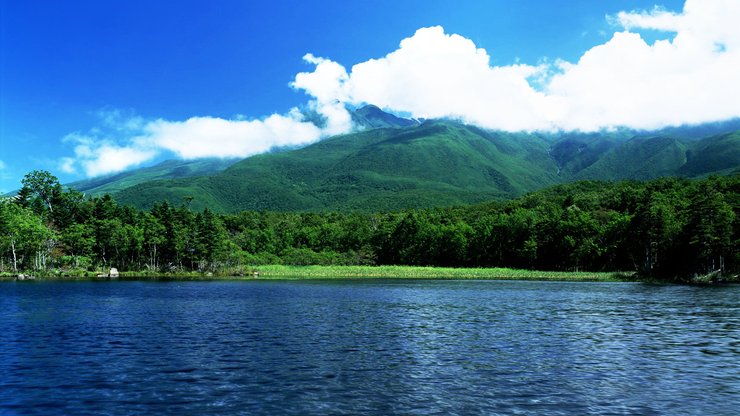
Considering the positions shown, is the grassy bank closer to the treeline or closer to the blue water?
the treeline

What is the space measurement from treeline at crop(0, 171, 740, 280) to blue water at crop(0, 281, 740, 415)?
60.1 m

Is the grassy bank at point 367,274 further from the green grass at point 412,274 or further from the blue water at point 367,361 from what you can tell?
the blue water at point 367,361

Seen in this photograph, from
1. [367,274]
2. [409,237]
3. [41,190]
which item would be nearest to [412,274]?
[367,274]

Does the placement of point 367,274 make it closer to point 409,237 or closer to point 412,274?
point 412,274

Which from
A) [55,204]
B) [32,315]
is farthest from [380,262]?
[32,315]

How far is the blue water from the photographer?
18.2 m

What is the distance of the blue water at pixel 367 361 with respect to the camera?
18.2 m

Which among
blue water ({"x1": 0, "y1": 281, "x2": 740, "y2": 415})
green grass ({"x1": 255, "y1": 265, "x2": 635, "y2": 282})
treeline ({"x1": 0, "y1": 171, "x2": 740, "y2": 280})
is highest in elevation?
treeline ({"x1": 0, "y1": 171, "x2": 740, "y2": 280})

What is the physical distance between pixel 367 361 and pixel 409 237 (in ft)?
487

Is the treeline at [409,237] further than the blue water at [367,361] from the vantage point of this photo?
Yes

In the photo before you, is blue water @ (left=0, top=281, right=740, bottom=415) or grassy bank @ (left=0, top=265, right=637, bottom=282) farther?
grassy bank @ (left=0, top=265, right=637, bottom=282)

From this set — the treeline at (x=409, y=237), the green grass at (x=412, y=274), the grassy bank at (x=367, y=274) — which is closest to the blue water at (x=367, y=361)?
the treeline at (x=409, y=237)

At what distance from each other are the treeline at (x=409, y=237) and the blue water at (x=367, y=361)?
6011 centimetres

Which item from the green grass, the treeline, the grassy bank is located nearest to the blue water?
the treeline
